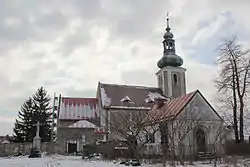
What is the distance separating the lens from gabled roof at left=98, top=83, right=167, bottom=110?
151 ft

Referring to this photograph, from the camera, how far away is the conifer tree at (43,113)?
50.6 metres

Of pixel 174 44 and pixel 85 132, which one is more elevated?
pixel 174 44

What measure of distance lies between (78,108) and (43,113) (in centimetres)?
817

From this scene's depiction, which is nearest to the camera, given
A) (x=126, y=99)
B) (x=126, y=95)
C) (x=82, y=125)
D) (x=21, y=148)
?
(x=21, y=148)

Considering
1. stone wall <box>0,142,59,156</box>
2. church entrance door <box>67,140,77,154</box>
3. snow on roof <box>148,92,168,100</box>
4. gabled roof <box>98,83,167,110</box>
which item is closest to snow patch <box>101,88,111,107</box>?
gabled roof <box>98,83,167,110</box>

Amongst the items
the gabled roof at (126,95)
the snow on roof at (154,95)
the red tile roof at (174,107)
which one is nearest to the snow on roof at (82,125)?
the gabled roof at (126,95)

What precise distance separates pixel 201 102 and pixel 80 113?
18.2 metres

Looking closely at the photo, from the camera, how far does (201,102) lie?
1398 inches

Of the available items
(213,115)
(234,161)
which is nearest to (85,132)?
(213,115)

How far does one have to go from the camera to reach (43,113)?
52906 millimetres

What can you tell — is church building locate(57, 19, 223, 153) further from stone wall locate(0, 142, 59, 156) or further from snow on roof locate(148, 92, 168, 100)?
stone wall locate(0, 142, 59, 156)

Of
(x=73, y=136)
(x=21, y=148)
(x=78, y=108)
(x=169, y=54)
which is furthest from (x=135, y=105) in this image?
(x=21, y=148)

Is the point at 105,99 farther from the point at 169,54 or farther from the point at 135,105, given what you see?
the point at 169,54

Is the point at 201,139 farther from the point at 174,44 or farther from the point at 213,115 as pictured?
the point at 174,44
